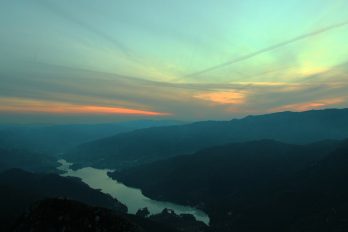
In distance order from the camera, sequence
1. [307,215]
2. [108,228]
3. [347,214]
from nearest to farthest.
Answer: [108,228] < [347,214] < [307,215]

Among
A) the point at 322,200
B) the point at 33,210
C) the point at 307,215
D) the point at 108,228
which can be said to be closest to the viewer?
the point at 108,228

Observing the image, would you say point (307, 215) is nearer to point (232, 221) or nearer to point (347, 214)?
point (347, 214)

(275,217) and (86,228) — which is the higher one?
(86,228)

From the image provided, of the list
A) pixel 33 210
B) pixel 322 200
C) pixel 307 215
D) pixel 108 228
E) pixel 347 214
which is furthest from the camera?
pixel 322 200

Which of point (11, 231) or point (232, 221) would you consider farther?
point (232, 221)

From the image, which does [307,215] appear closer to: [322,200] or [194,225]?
[322,200]

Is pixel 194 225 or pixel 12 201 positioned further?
pixel 194 225

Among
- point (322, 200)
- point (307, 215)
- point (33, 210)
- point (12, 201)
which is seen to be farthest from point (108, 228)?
point (322, 200)

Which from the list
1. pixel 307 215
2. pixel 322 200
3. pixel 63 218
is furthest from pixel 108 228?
pixel 322 200

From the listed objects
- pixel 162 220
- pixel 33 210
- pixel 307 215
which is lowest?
pixel 162 220
